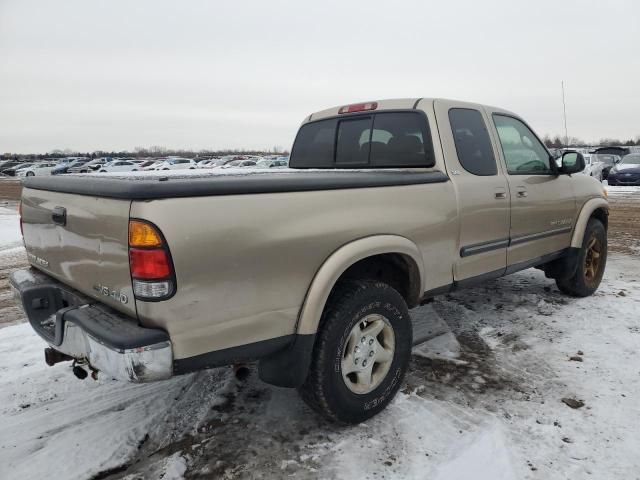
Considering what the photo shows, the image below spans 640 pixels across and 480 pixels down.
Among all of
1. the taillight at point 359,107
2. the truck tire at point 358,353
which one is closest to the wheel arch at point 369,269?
the truck tire at point 358,353

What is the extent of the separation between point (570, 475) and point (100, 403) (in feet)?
9.09

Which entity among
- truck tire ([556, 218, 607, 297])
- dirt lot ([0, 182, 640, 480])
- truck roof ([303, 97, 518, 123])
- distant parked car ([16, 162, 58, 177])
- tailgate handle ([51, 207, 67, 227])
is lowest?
dirt lot ([0, 182, 640, 480])

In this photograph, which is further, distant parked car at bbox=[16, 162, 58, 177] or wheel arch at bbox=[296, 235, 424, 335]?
distant parked car at bbox=[16, 162, 58, 177]

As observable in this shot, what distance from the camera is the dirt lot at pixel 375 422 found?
255 centimetres

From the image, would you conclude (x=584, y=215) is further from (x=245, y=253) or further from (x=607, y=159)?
(x=607, y=159)

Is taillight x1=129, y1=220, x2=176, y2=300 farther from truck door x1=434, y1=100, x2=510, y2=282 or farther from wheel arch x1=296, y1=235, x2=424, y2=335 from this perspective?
truck door x1=434, y1=100, x2=510, y2=282

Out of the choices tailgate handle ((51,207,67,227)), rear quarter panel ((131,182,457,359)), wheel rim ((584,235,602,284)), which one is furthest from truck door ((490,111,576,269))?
tailgate handle ((51,207,67,227))

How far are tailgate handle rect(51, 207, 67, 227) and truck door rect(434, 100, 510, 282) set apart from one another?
2.45 metres

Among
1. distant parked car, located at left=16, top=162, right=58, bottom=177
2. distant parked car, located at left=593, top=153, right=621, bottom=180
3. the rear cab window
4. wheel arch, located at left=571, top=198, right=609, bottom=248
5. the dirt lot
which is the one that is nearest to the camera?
the dirt lot

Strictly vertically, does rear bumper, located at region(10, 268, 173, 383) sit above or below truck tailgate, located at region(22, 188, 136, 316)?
below

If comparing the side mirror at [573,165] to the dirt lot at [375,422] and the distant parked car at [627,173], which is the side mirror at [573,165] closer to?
the dirt lot at [375,422]

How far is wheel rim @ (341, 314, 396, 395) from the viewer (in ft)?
9.36

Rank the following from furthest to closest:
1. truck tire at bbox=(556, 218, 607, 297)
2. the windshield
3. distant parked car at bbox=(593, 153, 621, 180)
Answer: distant parked car at bbox=(593, 153, 621, 180) → the windshield → truck tire at bbox=(556, 218, 607, 297)

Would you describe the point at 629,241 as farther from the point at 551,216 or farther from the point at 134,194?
the point at 134,194
